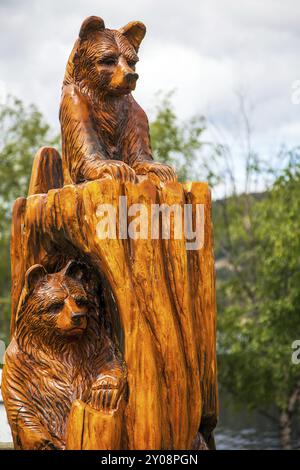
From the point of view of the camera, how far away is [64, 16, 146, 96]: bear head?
12.0ft

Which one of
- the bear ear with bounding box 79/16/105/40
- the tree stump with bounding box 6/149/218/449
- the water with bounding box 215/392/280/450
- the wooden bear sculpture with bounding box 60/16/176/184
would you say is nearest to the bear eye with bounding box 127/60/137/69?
the wooden bear sculpture with bounding box 60/16/176/184

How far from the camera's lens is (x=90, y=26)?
3648mm

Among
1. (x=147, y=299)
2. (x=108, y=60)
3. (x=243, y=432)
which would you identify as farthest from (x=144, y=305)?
(x=243, y=432)

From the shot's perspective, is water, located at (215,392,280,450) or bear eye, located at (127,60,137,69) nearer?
bear eye, located at (127,60,137,69)

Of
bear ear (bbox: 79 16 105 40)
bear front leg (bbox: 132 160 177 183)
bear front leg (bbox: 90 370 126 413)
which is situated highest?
bear ear (bbox: 79 16 105 40)

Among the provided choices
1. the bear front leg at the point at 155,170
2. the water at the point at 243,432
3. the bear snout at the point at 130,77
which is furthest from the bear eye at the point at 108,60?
the water at the point at 243,432

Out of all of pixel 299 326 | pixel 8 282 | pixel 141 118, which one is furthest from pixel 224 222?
pixel 141 118

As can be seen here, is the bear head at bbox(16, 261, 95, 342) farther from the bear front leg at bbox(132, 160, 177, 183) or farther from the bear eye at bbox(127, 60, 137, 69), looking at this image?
the bear eye at bbox(127, 60, 137, 69)

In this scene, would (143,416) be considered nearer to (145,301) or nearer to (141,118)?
(145,301)

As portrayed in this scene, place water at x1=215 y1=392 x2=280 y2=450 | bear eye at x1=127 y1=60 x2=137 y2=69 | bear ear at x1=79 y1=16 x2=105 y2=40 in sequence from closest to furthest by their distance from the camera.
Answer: bear ear at x1=79 y1=16 x2=105 y2=40 < bear eye at x1=127 y1=60 x2=137 y2=69 < water at x1=215 y1=392 x2=280 y2=450

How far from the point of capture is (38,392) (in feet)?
11.3

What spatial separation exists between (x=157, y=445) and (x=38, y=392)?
0.64 metres

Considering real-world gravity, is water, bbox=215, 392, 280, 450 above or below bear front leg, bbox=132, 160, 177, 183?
below

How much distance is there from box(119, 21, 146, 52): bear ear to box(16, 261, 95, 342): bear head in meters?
1.23
